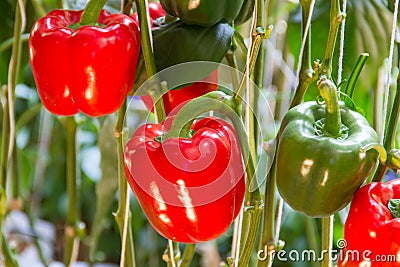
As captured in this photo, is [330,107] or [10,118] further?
[10,118]

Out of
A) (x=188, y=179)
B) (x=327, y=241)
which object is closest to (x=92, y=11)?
(x=188, y=179)

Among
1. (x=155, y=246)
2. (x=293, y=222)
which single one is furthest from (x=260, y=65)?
(x=155, y=246)

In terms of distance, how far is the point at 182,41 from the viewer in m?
0.59

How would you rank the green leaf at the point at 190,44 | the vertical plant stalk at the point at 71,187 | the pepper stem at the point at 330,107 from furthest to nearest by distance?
the vertical plant stalk at the point at 71,187 → the green leaf at the point at 190,44 → the pepper stem at the point at 330,107

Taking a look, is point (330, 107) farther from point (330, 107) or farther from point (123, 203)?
point (123, 203)

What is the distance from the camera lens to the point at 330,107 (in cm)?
49

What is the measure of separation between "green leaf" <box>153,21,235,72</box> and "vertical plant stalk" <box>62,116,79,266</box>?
334 mm

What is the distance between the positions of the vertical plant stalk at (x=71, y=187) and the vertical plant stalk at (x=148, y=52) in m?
0.36

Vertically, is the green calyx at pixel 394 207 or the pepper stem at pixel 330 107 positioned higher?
the pepper stem at pixel 330 107

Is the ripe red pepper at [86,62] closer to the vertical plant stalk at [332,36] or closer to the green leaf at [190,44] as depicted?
the green leaf at [190,44]

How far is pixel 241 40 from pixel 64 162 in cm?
103

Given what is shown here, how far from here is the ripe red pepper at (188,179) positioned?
54 centimetres

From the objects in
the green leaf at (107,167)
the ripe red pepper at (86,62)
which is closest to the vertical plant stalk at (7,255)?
the green leaf at (107,167)

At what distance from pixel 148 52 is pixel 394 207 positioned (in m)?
0.23
